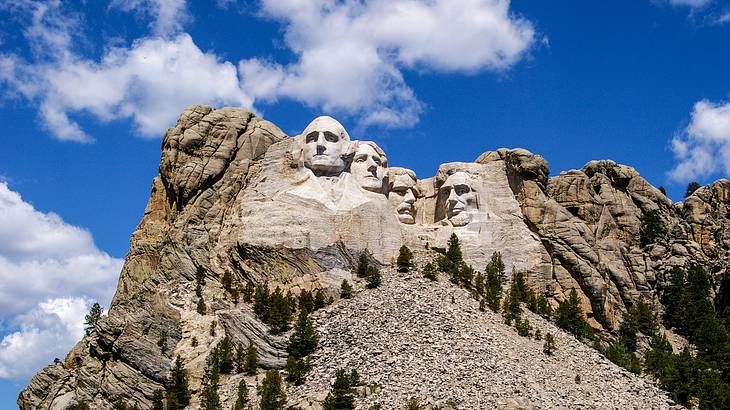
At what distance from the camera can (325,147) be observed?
2857 inches

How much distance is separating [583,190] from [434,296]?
13843mm

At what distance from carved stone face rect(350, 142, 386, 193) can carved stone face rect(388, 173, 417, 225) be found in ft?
4.56

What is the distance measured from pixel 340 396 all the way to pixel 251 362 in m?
6.66

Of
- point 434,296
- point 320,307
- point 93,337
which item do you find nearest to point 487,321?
point 434,296

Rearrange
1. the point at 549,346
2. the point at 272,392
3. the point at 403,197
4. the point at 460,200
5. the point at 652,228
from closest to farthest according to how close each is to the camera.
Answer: the point at 272,392, the point at 549,346, the point at 460,200, the point at 403,197, the point at 652,228

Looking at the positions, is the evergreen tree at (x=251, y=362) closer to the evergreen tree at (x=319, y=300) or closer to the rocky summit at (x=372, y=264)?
the rocky summit at (x=372, y=264)

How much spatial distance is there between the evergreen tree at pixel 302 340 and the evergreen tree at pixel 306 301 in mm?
2515

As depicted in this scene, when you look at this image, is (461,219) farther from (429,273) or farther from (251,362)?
(251,362)

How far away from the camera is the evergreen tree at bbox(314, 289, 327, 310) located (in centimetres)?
6775

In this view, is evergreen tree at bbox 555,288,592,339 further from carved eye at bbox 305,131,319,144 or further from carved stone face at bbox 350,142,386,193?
carved eye at bbox 305,131,319,144

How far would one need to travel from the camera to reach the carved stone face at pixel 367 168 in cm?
7362

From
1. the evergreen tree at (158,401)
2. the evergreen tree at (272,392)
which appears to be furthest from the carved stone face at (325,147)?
the evergreen tree at (158,401)

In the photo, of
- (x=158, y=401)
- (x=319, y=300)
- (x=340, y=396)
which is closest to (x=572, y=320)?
(x=319, y=300)

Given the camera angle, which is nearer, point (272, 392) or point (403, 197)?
point (272, 392)
